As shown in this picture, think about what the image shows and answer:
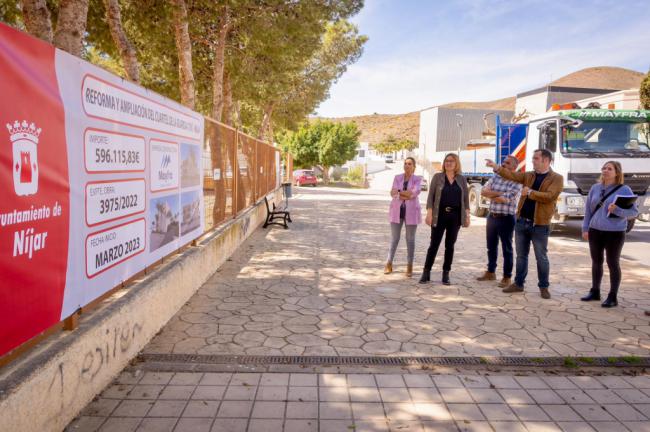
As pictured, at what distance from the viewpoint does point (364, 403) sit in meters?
3.41

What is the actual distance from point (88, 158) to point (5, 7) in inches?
364

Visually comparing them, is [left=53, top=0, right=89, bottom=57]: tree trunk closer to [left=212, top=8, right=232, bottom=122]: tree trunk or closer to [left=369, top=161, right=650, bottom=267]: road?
[left=212, top=8, right=232, bottom=122]: tree trunk

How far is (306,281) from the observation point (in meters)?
6.95

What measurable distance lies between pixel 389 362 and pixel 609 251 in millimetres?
3486

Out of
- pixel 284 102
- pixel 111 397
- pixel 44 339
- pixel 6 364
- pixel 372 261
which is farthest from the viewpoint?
pixel 284 102

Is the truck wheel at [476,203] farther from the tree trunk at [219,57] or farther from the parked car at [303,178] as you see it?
the parked car at [303,178]

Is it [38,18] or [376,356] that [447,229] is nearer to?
[376,356]

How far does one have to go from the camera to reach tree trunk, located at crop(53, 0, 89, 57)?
573cm

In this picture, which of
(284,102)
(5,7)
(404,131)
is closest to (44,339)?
(5,7)

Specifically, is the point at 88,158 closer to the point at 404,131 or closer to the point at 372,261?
the point at 372,261

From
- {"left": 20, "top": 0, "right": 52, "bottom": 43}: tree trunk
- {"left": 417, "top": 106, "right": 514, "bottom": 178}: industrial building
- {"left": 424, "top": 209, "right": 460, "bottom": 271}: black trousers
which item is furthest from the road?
{"left": 417, "top": 106, "right": 514, "bottom": 178}: industrial building

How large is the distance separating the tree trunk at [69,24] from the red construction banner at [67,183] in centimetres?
200

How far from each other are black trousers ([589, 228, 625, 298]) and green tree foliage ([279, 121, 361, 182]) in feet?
149

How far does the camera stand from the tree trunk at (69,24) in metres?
5.73
